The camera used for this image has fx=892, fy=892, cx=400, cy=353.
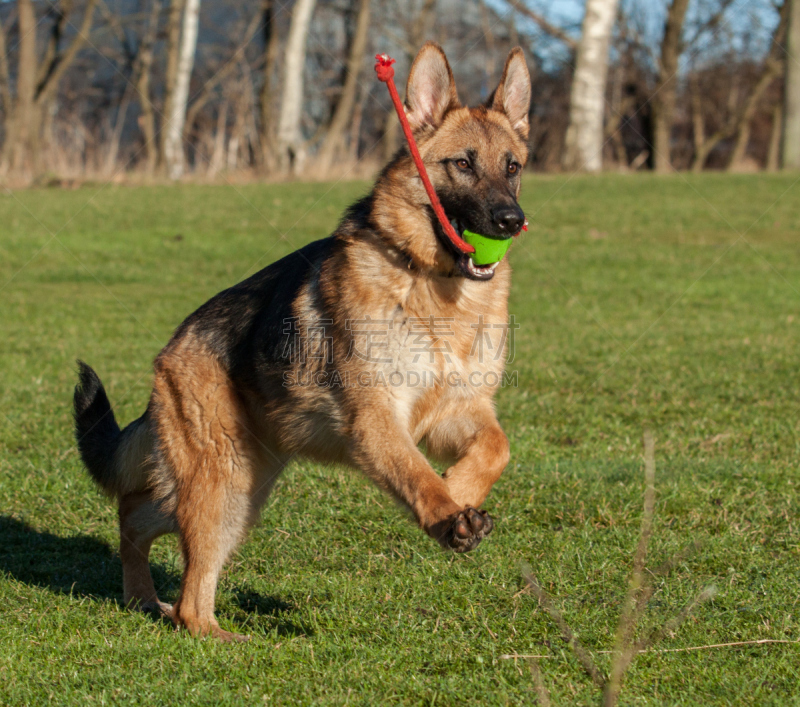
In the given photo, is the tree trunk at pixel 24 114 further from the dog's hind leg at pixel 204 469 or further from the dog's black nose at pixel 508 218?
the dog's black nose at pixel 508 218

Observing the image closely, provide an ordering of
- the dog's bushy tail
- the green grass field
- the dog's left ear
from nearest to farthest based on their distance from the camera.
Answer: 1. the green grass field
2. the dog's bushy tail
3. the dog's left ear

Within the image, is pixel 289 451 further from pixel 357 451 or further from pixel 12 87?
pixel 12 87

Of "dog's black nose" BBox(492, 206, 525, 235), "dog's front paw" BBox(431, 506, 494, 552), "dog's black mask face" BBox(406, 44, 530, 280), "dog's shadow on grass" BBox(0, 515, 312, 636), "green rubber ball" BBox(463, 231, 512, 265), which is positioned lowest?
"dog's shadow on grass" BBox(0, 515, 312, 636)

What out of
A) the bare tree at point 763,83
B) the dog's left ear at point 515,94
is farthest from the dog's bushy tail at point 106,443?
the bare tree at point 763,83

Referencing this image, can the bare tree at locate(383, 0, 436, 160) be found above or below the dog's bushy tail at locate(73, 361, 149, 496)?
above

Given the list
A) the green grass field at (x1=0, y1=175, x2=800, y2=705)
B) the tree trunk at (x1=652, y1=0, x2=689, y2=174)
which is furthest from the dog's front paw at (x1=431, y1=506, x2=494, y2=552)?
the tree trunk at (x1=652, y1=0, x2=689, y2=174)

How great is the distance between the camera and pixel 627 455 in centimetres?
602

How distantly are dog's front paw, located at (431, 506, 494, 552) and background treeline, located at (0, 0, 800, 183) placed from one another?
60.7 ft

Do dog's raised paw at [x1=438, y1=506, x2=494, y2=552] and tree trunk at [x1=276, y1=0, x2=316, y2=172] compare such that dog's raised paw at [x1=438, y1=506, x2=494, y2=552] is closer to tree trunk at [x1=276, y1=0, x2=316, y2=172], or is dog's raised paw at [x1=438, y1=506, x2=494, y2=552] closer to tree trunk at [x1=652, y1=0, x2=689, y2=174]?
tree trunk at [x1=276, y1=0, x2=316, y2=172]

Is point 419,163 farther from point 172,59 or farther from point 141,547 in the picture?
point 172,59

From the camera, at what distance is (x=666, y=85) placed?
85.6ft

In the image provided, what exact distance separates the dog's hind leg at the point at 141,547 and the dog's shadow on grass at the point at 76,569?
0.11 meters

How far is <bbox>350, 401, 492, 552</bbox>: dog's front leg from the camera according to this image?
3127 millimetres

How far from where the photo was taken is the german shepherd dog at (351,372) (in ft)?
12.7
